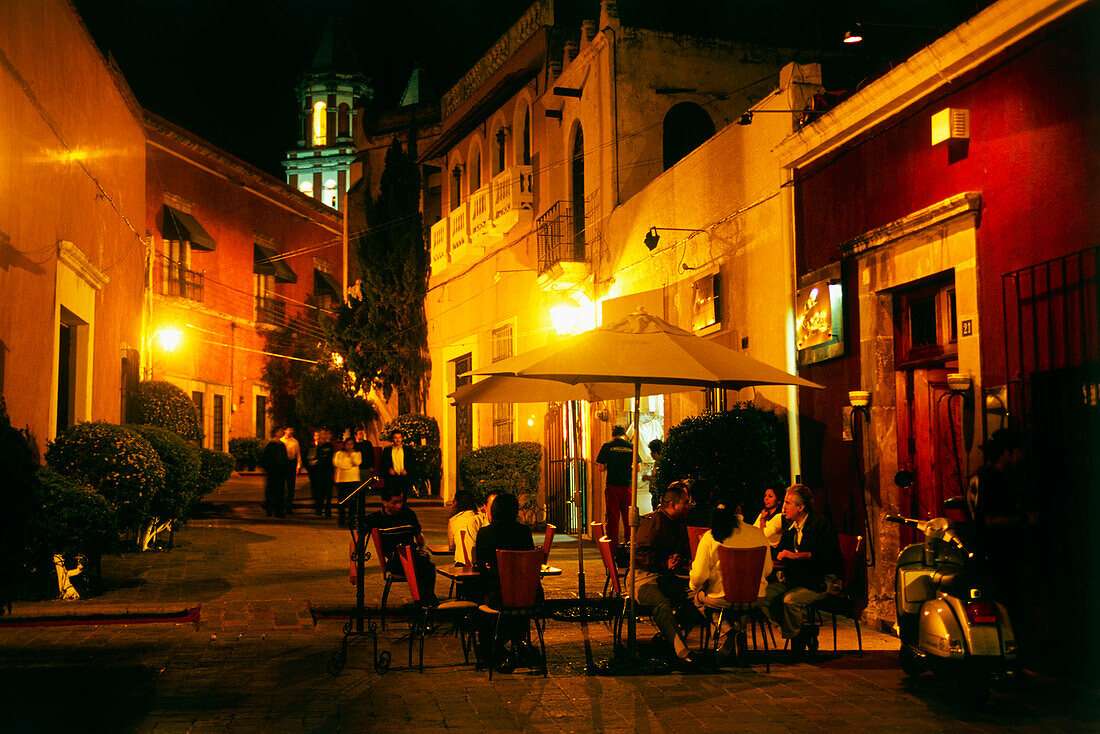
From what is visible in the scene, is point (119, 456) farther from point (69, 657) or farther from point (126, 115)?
point (126, 115)

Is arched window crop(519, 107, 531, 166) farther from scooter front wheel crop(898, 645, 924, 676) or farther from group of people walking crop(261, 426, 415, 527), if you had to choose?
scooter front wheel crop(898, 645, 924, 676)

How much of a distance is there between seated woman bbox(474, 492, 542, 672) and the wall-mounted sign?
3999 mm

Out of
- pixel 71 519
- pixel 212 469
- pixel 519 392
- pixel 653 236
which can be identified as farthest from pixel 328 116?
pixel 519 392

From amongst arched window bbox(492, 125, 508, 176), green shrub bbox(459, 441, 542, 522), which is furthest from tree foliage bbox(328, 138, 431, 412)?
green shrub bbox(459, 441, 542, 522)

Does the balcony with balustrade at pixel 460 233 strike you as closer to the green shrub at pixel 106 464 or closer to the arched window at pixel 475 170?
the arched window at pixel 475 170

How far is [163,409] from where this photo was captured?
1920 cm

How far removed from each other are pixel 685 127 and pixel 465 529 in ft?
30.8

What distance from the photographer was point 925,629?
21.6 feet

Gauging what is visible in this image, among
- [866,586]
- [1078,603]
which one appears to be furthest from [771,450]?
[1078,603]

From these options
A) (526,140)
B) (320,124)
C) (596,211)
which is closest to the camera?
(596,211)

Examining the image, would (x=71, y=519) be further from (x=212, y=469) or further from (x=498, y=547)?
(x=212, y=469)

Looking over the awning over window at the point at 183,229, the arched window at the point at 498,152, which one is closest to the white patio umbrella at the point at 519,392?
the arched window at the point at 498,152

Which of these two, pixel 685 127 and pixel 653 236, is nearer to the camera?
pixel 653 236

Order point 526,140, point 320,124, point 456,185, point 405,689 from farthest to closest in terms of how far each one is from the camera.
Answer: point 320,124, point 456,185, point 526,140, point 405,689
